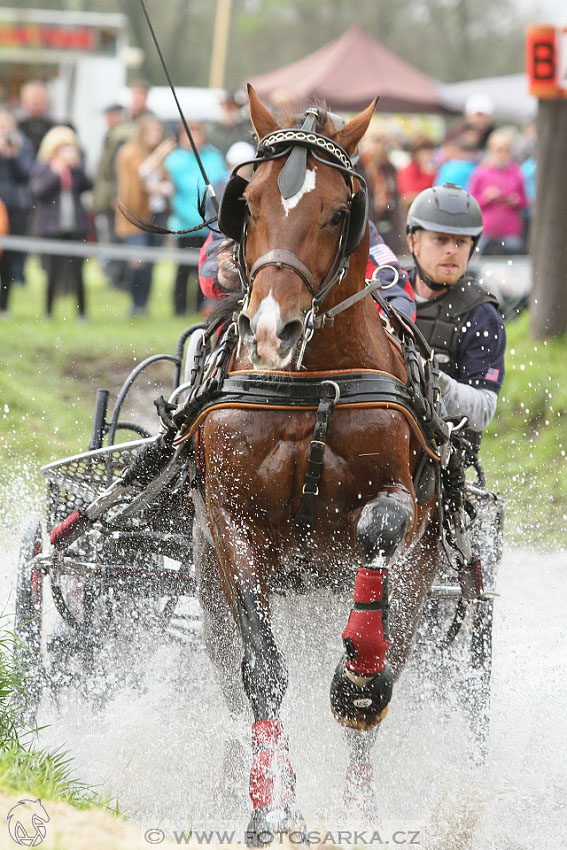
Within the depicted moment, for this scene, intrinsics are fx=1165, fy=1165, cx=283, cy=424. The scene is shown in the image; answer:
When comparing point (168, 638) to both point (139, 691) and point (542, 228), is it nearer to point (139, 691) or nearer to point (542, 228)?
point (139, 691)

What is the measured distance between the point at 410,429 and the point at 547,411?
5.64 m

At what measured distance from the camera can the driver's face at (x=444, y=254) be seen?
16.4 feet

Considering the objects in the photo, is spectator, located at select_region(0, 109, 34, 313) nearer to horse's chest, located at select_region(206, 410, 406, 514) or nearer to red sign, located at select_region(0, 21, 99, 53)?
red sign, located at select_region(0, 21, 99, 53)

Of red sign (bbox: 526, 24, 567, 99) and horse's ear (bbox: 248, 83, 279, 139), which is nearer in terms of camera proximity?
horse's ear (bbox: 248, 83, 279, 139)

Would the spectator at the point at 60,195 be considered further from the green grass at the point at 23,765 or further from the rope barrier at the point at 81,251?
the green grass at the point at 23,765

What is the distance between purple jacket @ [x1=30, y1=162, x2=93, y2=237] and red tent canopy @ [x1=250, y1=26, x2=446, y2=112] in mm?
6089

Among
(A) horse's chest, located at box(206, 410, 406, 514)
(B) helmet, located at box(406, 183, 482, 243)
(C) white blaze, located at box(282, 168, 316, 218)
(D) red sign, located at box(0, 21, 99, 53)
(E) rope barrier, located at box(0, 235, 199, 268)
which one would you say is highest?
(D) red sign, located at box(0, 21, 99, 53)

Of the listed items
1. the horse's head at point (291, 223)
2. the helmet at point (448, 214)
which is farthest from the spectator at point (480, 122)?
the horse's head at point (291, 223)

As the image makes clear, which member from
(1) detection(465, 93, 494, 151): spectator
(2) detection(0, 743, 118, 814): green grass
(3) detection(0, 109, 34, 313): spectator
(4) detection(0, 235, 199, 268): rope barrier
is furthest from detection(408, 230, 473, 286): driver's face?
(1) detection(465, 93, 494, 151): spectator

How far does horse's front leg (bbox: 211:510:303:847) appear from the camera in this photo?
3.33 m

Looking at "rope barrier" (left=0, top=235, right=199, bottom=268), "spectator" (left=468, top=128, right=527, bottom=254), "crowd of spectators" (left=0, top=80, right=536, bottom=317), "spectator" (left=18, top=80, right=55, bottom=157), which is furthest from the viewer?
"spectator" (left=18, top=80, right=55, bottom=157)

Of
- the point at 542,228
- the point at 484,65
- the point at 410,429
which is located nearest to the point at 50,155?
the point at 542,228

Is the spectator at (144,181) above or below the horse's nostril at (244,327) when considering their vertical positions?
above

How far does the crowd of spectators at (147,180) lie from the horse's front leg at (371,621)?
8.21m
